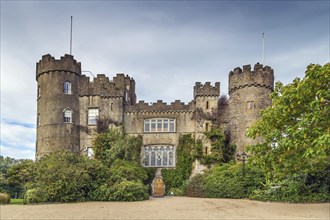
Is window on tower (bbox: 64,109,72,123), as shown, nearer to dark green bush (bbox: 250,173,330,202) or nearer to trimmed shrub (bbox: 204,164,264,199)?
trimmed shrub (bbox: 204,164,264,199)

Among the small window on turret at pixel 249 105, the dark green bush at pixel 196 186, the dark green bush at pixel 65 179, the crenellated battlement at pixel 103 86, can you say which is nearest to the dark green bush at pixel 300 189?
the dark green bush at pixel 196 186

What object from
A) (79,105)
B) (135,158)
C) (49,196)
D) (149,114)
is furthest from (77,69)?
(49,196)

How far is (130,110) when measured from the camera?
3375cm

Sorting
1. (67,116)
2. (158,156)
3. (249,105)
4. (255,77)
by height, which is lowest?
(158,156)

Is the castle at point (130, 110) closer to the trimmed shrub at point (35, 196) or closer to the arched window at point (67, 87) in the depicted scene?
the arched window at point (67, 87)

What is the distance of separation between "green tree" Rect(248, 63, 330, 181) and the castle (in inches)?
631

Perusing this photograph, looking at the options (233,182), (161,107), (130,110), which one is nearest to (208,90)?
(161,107)

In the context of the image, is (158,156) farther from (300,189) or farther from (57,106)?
(300,189)

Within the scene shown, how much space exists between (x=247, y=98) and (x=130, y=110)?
39.8ft

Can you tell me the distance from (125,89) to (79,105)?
16.9 feet

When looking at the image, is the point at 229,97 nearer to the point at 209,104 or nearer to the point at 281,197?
the point at 209,104

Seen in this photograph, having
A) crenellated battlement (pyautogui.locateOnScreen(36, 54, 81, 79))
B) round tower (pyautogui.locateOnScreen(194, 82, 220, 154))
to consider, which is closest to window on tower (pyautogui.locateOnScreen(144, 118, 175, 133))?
round tower (pyautogui.locateOnScreen(194, 82, 220, 154))

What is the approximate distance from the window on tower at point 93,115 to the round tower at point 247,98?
13.8 metres

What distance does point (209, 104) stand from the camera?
3291 centimetres
